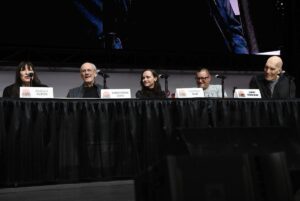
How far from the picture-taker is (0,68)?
5168 mm

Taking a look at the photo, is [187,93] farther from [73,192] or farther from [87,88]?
[73,192]

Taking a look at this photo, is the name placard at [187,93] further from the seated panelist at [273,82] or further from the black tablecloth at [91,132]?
the seated panelist at [273,82]

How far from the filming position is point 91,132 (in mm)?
2912

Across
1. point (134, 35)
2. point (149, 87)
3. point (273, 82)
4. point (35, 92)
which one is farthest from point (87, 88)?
point (273, 82)

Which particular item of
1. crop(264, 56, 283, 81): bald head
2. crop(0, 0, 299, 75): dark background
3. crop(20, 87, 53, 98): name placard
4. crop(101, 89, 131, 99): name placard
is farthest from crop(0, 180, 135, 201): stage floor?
crop(0, 0, 299, 75): dark background

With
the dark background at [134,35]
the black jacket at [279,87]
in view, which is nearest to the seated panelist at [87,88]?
the dark background at [134,35]

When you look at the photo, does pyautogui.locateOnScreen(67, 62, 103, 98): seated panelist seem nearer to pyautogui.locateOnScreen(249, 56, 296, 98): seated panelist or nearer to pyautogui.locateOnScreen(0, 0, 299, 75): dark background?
pyautogui.locateOnScreen(0, 0, 299, 75): dark background

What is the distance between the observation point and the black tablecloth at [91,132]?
2.75 metres

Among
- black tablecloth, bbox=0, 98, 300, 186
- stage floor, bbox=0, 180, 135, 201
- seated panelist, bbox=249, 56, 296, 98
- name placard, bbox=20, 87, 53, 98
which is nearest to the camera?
stage floor, bbox=0, 180, 135, 201

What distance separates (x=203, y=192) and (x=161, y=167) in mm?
154

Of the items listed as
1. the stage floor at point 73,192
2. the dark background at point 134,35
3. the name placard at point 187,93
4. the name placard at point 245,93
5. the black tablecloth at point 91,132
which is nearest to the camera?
the stage floor at point 73,192

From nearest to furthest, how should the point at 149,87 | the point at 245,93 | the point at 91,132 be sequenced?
the point at 91,132 < the point at 245,93 < the point at 149,87

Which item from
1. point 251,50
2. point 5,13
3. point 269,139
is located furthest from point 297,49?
point 269,139

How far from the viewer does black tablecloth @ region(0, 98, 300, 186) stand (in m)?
2.75
